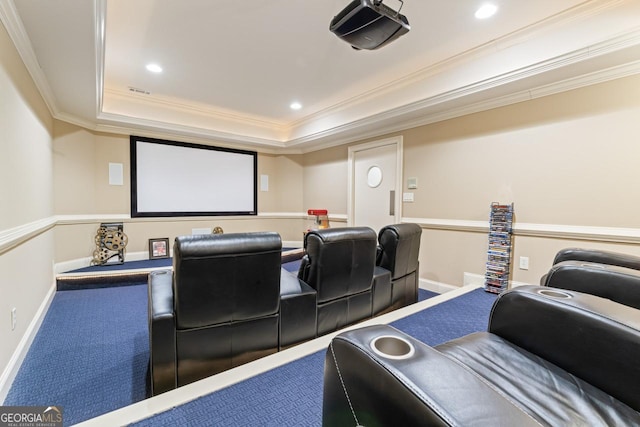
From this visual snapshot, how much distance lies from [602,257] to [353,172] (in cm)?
353

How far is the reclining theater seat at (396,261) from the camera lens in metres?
2.40

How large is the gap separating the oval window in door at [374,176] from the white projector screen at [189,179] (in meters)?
2.50

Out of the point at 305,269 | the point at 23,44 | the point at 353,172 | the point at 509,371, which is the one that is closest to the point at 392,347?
the point at 509,371

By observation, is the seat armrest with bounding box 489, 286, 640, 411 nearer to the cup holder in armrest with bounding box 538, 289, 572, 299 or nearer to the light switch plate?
the cup holder in armrest with bounding box 538, 289, 572, 299

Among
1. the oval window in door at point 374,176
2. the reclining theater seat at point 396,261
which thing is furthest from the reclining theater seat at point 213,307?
the oval window in door at point 374,176

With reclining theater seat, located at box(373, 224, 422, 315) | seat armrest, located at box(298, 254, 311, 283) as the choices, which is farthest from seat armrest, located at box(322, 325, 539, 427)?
reclining theater seat, located at box(373, 224, 422, 315)

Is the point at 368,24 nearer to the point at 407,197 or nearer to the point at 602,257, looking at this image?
the point at 602,257

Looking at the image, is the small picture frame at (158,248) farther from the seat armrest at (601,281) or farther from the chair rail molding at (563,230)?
the seat armrest at (601,281)

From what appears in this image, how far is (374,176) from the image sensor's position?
14.9 ft

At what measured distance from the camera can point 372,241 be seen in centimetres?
207

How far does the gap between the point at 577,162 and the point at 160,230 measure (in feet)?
18.6

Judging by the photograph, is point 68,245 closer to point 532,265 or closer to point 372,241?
point 372,241

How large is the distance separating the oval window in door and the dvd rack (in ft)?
5.72

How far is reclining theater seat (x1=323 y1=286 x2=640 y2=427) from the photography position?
0.57m
